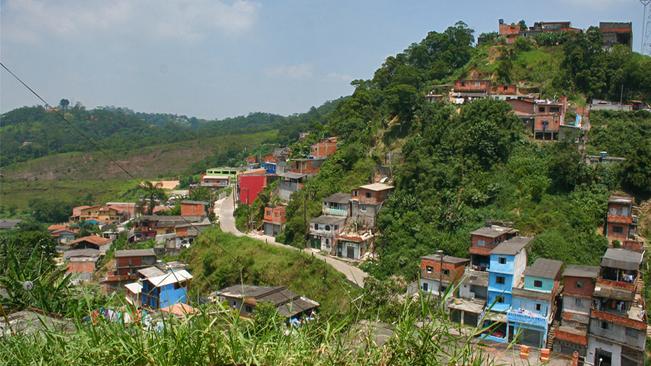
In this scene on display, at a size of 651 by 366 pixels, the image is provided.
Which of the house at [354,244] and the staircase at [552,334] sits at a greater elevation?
the house at [354,244]

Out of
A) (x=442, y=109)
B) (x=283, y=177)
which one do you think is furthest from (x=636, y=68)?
(x=283, y=177)

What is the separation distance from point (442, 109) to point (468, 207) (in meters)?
6.96

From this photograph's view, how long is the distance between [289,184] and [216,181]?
1762 centimetres

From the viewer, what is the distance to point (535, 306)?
14.6 metres

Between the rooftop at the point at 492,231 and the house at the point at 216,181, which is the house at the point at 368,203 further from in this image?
the house at the point at 216,181

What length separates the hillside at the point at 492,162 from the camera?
744 inches

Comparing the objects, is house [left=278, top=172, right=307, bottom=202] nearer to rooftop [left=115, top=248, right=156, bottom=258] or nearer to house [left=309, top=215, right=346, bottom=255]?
house [left=309, top=215, right=346, bottom=255]

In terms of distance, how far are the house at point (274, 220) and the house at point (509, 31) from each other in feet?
66.4

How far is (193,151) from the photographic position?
2776 inches

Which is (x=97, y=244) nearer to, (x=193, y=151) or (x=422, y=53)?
(x=422, y=53)

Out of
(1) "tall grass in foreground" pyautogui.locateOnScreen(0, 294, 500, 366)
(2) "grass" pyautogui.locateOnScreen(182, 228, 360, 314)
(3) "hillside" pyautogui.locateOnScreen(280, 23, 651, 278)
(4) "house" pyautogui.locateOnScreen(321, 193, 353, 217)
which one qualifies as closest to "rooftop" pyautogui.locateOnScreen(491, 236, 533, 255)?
(3) "hillside" pyautogui.locateOnScreen(280, 23, 651, 278)

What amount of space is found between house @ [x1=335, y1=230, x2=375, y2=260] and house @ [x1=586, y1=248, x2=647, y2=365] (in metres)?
9.79

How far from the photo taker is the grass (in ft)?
63.8

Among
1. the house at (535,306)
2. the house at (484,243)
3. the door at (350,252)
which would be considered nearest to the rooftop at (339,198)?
the door at (350,252)
